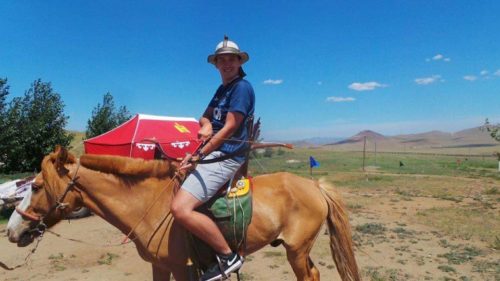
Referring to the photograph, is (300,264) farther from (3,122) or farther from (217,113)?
(3,122)

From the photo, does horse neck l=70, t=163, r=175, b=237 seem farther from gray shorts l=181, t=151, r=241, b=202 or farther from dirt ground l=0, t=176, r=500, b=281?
dirt ground l=0, t=176, r=500, b=281

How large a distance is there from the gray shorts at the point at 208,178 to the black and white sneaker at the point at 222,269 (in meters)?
0.57

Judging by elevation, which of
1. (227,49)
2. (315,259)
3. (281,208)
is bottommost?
(315,259)

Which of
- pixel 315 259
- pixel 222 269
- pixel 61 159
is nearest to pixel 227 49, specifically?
pixel 61 159

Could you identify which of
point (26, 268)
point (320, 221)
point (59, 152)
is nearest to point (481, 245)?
point (320, 221)

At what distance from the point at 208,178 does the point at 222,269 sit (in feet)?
2.75

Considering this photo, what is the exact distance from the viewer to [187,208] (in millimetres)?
3133

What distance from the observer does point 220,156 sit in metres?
3.37

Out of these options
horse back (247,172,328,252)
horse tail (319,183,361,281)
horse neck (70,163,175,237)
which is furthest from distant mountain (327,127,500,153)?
horse neck (70,163,175,237)

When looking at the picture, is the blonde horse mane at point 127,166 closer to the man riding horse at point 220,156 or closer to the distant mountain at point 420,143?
the man riding horse at point 220,156

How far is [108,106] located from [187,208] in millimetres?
19446

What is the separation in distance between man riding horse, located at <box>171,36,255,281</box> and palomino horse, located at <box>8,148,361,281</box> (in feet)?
0.93

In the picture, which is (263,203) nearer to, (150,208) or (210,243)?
(210,243)

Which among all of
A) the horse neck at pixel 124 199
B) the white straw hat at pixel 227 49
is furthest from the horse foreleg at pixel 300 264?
Answer: the white straw hat at pixel 227 49
